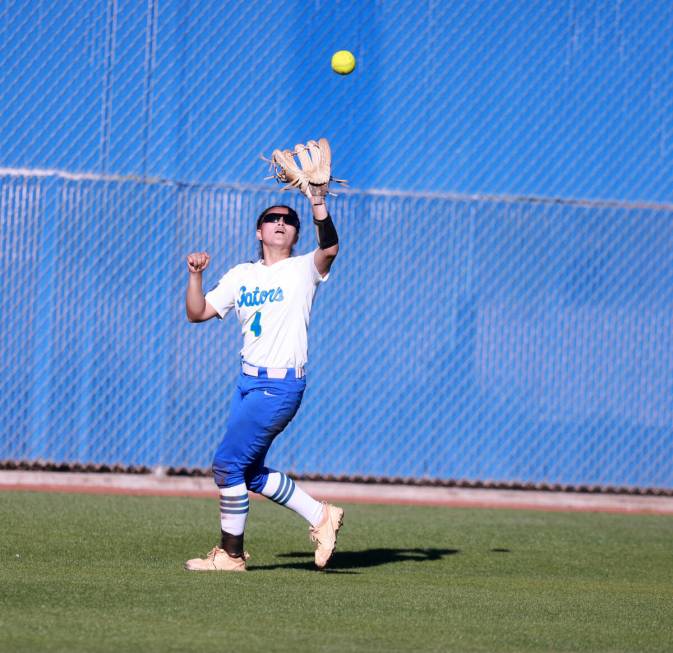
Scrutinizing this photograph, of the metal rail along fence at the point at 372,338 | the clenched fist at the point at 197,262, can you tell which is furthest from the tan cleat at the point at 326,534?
the metal rail along fence at the point at 372,338

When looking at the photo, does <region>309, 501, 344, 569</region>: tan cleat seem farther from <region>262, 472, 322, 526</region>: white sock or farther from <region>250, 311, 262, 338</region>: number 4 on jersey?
<region>250, 311, 262, 338</region>: number 4 on jersey

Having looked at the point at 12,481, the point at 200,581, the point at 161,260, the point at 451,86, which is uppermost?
the point at 451,86

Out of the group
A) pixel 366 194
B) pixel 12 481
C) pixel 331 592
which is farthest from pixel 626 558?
pixel 12 481

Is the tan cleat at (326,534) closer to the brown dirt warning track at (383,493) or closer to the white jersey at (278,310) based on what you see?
the white jersey at (278,310)

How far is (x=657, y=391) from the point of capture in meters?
10.7

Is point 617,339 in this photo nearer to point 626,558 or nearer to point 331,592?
point 626,558

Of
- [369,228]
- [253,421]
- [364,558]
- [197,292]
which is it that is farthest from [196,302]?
[369,228]

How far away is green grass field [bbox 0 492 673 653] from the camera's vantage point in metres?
4.29

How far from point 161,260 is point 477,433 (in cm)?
322

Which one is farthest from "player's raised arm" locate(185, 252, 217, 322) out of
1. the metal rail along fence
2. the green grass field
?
the metal rail along fence

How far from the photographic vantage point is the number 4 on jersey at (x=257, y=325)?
5.97m

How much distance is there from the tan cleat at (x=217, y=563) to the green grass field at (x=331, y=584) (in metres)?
0.10

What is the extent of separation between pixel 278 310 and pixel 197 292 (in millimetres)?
464

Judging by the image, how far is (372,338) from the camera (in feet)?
34.4
